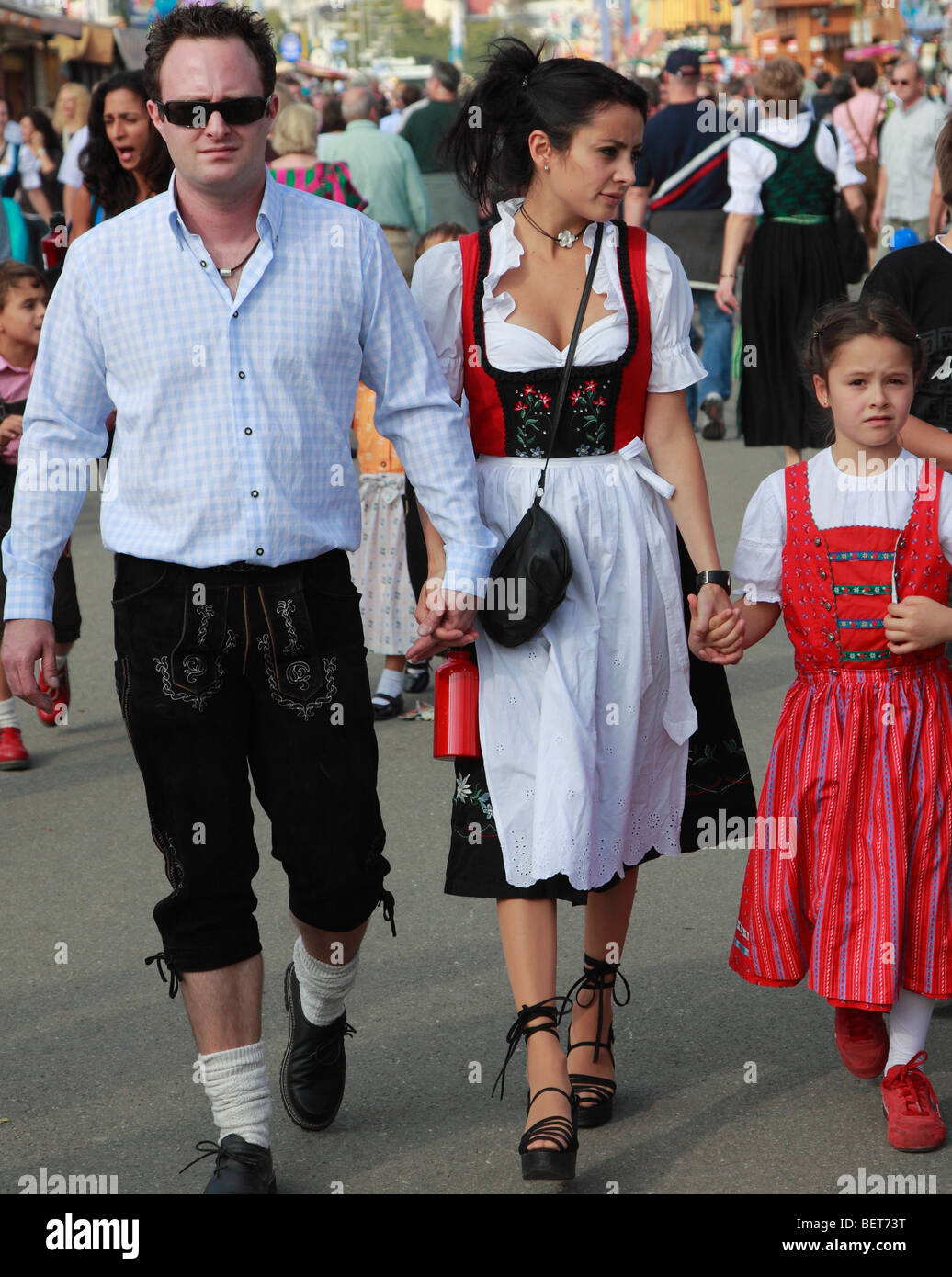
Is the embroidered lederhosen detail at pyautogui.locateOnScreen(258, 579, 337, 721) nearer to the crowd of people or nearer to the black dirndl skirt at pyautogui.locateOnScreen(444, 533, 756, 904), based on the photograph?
the crowd of people

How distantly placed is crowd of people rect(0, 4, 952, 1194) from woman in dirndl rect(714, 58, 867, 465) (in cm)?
610

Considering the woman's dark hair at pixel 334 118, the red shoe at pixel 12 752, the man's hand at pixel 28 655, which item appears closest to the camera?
the man's hand at pixel 28 655

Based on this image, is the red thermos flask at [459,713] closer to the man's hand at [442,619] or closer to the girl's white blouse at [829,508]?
the man's hand at [442,619]

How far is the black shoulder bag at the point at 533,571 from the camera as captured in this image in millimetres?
3229

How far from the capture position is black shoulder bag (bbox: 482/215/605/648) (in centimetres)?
323

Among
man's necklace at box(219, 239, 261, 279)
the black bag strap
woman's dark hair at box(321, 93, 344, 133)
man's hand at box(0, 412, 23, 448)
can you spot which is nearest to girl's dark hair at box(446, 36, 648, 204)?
the black bag strap

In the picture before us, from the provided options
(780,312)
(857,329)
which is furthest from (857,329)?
(780,312)

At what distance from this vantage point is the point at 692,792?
3.58 meters

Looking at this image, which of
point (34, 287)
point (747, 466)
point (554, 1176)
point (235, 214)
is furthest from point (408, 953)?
point (747, 466)

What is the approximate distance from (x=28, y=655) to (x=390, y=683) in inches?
143

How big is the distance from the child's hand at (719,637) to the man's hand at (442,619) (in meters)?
0.43

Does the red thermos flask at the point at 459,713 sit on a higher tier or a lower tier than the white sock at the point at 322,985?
higher

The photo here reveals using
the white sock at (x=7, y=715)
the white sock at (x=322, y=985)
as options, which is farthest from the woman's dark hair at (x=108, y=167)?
the white sock at (x=322, y=985)

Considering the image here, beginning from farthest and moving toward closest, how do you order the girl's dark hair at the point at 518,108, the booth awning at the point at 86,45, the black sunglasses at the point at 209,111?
the booth awning at the point at 86,45 < the girl's dark hair at the point at 518,108 < the black sunglasses at the point at 209,111
